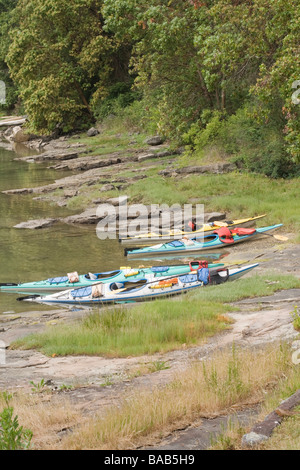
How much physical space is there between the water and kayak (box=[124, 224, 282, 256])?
83 cm

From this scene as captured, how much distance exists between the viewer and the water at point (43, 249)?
18.2 meters

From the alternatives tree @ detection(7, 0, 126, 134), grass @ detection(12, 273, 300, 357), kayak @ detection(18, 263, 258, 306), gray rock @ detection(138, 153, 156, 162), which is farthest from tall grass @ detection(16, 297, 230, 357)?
tree @ detection(7, 0, 126, 134)

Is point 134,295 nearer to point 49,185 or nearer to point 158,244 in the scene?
point 158,244

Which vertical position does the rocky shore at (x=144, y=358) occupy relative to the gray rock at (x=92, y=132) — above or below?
below

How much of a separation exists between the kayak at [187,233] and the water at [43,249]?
61cm

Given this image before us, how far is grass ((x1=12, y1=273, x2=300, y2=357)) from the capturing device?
1041 cm

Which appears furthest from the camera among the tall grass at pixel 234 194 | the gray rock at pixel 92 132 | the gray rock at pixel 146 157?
the gray rock at pixel 92 132

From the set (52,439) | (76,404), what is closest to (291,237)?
(76,404)

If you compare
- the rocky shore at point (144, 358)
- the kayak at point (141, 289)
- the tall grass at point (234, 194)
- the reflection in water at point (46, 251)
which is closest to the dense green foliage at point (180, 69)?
the tall grass at point (234, 194)

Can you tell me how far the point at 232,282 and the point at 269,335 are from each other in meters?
5.23

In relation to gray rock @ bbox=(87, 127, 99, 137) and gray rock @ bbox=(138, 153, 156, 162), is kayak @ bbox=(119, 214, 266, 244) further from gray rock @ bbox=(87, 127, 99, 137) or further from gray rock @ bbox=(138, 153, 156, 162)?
gray rock @ bbox=(87, 127, 99, 137)

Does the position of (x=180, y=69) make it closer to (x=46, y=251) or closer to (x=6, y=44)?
(x=46, y=251)

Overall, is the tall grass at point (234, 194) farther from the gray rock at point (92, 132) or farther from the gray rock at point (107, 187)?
the gray rock at point (92, 132)

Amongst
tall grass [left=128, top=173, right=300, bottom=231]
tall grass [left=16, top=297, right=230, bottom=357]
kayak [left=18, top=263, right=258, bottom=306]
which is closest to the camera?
tall grass [left=16, top=297, right=230, bottom=357]
